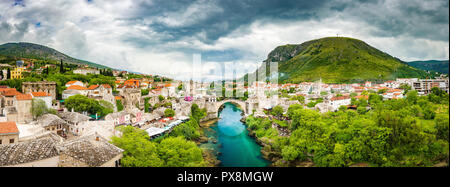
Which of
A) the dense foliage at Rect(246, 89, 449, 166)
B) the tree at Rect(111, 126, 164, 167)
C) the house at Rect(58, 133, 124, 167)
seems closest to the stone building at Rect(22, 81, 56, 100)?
the tree at Rect(111, 126, 164, 167)

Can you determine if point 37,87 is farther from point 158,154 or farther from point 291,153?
point 291,153

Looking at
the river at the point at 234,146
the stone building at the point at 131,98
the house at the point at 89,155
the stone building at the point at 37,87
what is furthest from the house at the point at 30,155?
the stone building at the point at 37,87

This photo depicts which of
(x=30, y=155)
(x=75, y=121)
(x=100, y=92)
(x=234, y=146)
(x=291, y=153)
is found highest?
(x=100, y=92)

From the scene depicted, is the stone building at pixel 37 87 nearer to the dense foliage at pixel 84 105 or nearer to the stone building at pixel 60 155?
the dense foliage at pixel 84 105

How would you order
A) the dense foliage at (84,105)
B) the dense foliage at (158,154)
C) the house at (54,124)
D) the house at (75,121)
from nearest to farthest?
the dense foliage at (158,154), the house at (54,124), the house at (75,121), the dense foliage at (84,105)

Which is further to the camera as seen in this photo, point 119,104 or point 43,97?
point 119,104

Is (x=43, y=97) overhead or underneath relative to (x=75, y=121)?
overhead

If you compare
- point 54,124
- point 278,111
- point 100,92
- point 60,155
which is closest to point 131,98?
point 100,92
